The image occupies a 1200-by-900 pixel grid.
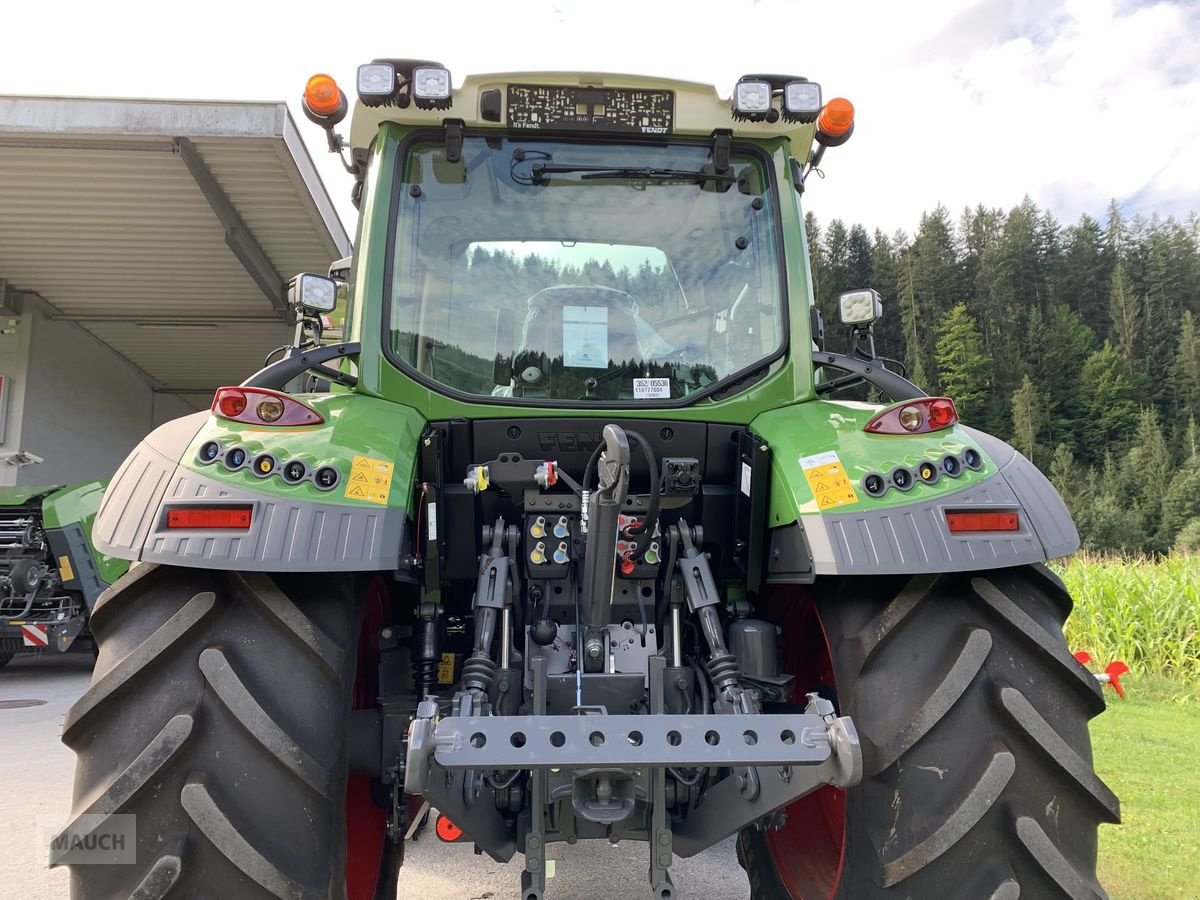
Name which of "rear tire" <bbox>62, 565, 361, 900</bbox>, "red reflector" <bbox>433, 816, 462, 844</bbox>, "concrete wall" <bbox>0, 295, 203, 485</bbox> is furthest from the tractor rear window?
"concrete wall" <bbox>0, 295, 203, 485</bbox>

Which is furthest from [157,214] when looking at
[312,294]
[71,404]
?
[312,294]

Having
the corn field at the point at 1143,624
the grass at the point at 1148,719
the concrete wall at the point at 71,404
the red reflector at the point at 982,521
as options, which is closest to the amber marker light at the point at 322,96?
the red reflector at the point at 982,521

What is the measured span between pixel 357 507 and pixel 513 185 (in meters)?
1.31

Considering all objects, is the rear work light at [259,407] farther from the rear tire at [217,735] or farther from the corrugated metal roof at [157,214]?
the corrugated metal roof at [157,214]

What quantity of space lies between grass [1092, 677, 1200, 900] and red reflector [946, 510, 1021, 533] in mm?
2204

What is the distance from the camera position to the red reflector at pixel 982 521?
1.88 m

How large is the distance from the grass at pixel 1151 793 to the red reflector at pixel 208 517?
3.46 metres

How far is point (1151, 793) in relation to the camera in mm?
4535

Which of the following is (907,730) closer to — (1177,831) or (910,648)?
(910,648)

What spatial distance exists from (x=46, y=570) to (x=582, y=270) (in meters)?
7.08

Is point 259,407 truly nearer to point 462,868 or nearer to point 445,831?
point 445,831

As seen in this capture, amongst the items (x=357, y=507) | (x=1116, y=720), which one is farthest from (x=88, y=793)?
(x=1116, y=720)

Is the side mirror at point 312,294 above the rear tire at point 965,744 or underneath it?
above

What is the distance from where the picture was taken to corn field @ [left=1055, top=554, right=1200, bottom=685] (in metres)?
8.45
